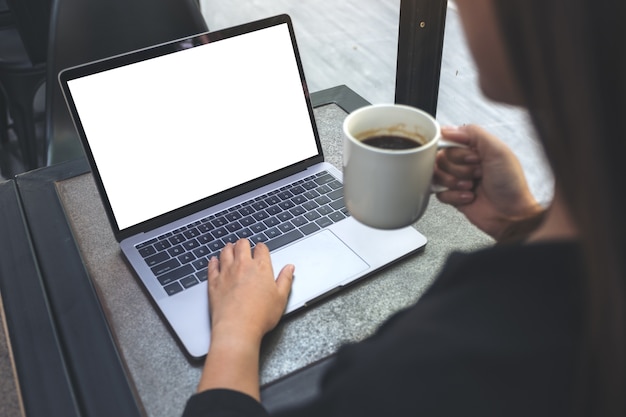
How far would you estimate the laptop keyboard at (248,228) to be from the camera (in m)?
0.76

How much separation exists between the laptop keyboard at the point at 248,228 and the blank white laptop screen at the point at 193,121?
0.04 meters

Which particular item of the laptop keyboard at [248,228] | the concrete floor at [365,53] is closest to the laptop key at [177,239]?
the laptop keyboard at [248,228]

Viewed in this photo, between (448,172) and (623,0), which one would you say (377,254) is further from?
(623,0)

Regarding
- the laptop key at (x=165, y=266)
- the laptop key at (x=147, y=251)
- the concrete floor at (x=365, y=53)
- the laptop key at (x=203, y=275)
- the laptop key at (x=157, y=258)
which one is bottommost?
the concrete floor at (x=365, y=53)

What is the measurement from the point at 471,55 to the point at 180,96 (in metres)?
0.47

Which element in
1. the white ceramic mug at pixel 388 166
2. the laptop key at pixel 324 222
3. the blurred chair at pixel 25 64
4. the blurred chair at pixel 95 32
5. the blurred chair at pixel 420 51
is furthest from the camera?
the blurred chair at pixel 25 64

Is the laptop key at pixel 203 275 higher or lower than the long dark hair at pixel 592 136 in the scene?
lower

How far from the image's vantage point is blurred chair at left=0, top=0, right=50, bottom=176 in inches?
63.7

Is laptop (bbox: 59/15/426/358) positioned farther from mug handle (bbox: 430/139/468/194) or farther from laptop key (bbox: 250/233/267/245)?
mug handle (bbox: 430/139/468/194)

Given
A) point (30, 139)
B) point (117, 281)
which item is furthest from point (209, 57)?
point (30, 139)

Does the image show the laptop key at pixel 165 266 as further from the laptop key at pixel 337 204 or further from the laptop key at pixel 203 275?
the laptop key at pixel 337 204

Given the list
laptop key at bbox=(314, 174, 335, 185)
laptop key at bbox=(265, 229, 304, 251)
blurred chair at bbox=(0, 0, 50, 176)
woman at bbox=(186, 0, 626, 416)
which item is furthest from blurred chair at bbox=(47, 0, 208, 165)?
woman at bbox=(186, 0, 626, 416)

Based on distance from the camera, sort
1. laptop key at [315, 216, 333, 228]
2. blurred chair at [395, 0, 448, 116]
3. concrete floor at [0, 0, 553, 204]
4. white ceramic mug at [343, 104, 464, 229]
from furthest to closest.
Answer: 1. concrete floor at [0, 0, 553, 204]
2. blurred chair at [395, 0, 448, 116]
3. laptop key at [315, 216, 333, 228]
4. white ceramic mug at [343, 104, 464, 229]

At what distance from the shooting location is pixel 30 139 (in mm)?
1704
